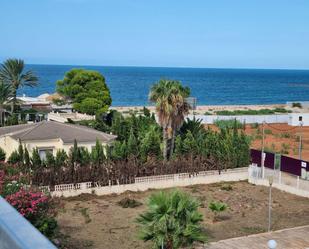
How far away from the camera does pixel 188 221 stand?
1279 centimetres

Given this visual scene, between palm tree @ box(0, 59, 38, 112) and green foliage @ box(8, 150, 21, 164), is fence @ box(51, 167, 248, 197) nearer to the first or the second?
green foliage @ box(8, 150, 21, 164)

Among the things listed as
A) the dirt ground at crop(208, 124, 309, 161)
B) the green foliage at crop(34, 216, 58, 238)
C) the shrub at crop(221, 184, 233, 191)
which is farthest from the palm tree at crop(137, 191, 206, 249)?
the dirt ground at crop(208, 124, 309, 161)

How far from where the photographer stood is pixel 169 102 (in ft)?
90.8

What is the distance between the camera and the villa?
26984 mm

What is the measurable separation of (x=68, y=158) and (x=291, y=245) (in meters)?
13.3

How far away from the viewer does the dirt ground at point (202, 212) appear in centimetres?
1730

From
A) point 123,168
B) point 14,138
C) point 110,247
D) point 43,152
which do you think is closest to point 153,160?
point 123,168

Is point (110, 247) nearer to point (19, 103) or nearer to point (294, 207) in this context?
point (294, 207)

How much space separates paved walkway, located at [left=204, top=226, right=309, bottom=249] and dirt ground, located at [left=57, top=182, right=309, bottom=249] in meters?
1.03

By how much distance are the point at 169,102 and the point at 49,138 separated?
7.45m

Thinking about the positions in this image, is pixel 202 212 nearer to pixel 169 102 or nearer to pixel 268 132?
pixel 169 102

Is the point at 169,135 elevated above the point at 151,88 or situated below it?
below

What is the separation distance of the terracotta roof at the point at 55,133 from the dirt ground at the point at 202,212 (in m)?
5.02

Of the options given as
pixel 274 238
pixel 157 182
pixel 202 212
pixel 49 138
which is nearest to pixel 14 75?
pixel 49 138
